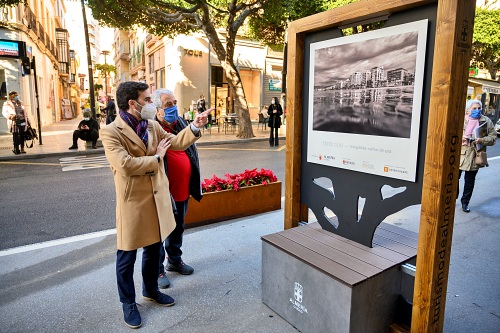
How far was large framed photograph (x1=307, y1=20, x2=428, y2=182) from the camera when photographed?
2.25 meters

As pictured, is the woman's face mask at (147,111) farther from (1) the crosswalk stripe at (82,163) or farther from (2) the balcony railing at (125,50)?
(2) the balcony railing at (125,50)

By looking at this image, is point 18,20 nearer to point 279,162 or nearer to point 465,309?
Result: point 279,162

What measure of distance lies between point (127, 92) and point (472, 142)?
206 inches

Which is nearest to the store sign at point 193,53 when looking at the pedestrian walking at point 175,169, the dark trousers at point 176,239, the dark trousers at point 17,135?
the dark trousers at point 17,135

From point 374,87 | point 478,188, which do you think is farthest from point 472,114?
point 374,87

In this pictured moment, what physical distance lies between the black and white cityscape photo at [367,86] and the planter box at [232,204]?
7.45ft

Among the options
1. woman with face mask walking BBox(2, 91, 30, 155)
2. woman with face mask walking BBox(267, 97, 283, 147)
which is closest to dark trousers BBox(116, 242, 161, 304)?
woman with face mask walking BBox(2, 91, 30, 155)

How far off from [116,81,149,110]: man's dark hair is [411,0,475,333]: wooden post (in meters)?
2.00

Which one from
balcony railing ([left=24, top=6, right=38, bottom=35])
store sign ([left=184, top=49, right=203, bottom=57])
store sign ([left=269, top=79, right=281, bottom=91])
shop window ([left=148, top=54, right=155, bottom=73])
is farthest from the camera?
shop window ([left=148, top=54, right=155, bottom=73])

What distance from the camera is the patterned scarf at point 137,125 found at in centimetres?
272

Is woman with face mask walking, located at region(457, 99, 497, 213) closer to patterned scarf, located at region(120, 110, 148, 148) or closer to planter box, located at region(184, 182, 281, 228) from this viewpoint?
planter box, located at region(184, 182, 281, 228)

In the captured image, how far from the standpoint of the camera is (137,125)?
276cm

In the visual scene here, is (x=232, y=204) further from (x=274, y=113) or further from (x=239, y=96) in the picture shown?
(x=239, y=96)

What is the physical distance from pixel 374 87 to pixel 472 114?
4.15 metres
